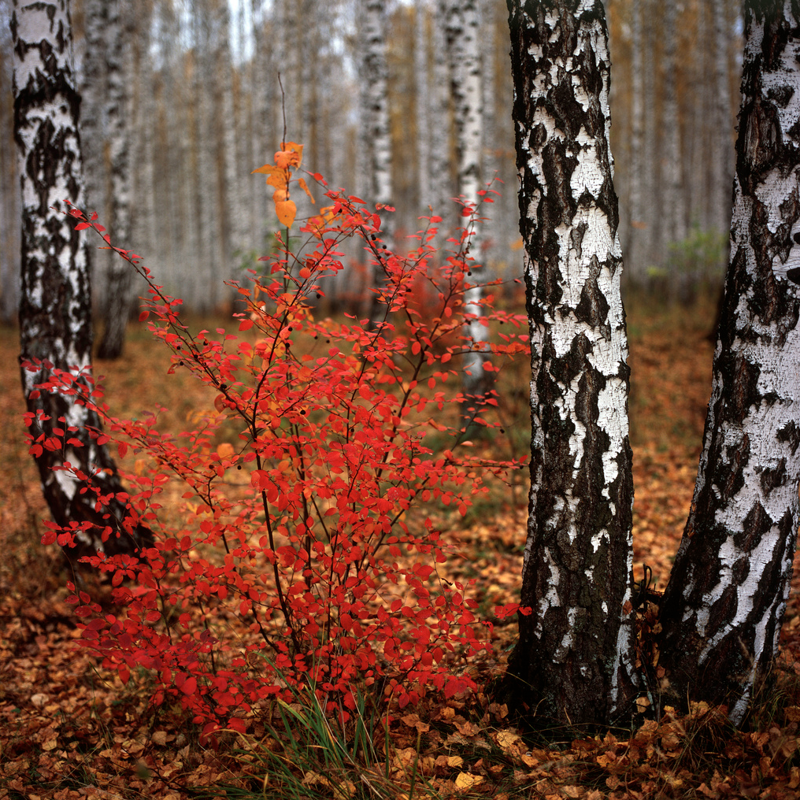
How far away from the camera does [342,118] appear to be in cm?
2052

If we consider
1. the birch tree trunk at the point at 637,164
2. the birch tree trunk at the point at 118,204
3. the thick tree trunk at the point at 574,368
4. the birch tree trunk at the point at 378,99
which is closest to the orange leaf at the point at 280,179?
the thick tree trunk at the point at 574,368

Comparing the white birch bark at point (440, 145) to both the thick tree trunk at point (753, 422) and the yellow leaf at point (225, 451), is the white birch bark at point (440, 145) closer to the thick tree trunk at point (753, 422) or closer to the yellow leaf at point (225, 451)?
the thick tree trunk at point (753, 422)

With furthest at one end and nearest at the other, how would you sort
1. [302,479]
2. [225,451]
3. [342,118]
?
[342,118]
[302,479]
[225,451]

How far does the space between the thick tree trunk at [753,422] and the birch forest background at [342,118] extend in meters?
4.43

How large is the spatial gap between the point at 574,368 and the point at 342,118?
20904mm

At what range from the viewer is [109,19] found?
9367 mm

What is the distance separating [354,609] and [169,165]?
24.4 metres

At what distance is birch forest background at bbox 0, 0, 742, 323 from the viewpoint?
384 inches

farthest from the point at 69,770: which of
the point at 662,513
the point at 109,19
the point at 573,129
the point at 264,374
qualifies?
the point at 109,19

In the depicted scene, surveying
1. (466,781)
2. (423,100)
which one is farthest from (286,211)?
(423,100)

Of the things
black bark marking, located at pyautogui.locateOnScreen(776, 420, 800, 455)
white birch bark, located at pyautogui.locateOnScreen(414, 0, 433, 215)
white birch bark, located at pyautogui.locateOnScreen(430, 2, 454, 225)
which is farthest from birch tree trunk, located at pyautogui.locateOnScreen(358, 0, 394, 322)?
black bark marking, located at pyautogui.locateOnScreen(776, 420, 800, 455)

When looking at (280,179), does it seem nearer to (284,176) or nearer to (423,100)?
(284,176)

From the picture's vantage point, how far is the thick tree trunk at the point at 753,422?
227cm

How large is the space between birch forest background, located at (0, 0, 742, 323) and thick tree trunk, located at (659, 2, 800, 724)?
443cm
